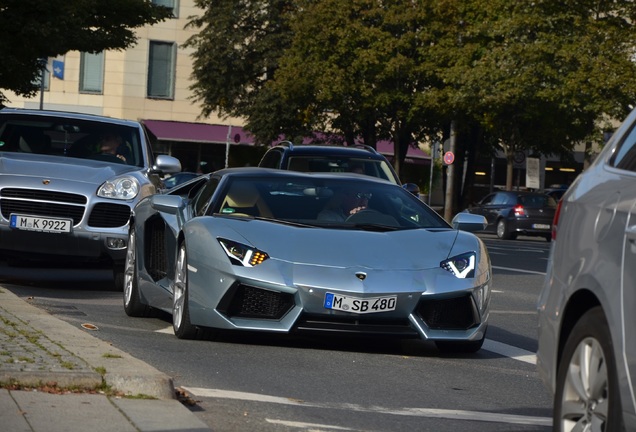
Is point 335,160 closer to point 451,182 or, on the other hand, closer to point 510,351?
point 510,351

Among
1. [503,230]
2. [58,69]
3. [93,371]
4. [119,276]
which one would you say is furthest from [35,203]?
[58,69]

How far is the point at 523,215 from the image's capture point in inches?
1758

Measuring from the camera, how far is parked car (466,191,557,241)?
4450 centimetres

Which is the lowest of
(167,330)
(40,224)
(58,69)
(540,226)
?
(540,226)

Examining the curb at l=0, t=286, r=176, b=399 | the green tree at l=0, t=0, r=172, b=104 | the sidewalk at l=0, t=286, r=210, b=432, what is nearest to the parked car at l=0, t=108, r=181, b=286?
the curb at l=0, t=286, r=176, b=399

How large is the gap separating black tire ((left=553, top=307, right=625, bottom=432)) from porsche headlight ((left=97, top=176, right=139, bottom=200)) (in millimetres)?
9576

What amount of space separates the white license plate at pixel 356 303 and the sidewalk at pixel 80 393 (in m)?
1.73

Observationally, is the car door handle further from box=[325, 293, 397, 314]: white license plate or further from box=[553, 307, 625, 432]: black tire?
box=[325, 293, 397, 314]: white license plate

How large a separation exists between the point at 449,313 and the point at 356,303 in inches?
27.0

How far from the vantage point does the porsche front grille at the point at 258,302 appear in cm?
953

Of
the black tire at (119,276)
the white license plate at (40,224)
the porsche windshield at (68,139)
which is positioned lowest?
the black tire at (119,276)

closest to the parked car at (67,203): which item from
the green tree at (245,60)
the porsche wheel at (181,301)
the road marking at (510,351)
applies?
the porsche wheel at (181,301)

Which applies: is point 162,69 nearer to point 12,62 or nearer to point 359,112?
point 359,112

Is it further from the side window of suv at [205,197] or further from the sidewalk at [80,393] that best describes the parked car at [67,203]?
the sidewalk at [80,393]
